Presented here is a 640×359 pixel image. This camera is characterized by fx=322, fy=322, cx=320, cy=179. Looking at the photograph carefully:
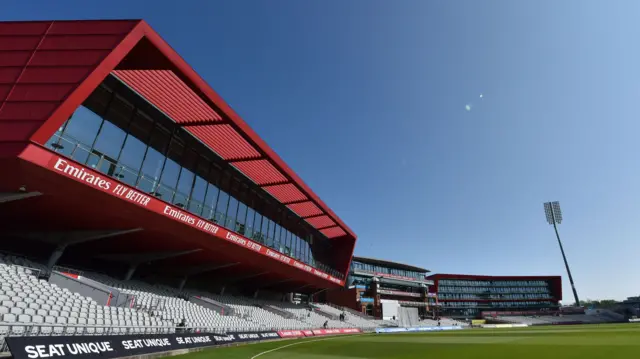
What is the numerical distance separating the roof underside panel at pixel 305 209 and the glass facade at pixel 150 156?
7.09 m

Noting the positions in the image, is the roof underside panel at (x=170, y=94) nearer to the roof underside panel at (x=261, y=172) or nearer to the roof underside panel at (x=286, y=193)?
the roof underside panel at (x=261, y=172)

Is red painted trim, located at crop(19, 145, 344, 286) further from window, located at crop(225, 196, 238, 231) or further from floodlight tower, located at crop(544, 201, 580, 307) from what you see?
floodlight tower, located at crop(544, 201, 580, 307)

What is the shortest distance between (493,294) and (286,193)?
10006 cm

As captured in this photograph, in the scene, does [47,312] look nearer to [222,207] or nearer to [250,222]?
[222,207]

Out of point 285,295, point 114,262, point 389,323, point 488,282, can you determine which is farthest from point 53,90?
point 488,282

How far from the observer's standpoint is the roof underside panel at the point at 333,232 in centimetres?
4539

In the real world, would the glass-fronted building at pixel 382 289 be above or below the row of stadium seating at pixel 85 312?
above

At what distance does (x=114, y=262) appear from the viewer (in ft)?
83.0

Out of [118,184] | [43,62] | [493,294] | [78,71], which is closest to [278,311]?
[118,184]

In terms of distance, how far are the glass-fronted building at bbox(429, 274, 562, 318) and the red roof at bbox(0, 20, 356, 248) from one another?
98884 millimetres

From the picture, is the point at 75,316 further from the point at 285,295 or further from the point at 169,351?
the point at 285,295

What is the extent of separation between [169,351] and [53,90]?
1148 cm

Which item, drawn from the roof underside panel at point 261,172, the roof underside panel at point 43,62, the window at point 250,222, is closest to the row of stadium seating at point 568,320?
the window at point 250,222

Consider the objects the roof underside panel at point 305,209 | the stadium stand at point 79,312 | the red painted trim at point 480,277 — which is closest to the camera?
the stadium stand at point 79,312
